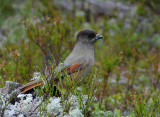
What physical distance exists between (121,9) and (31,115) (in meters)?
7.33

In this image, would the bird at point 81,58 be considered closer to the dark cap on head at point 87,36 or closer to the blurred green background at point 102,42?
the dark cap on head at point 87,36

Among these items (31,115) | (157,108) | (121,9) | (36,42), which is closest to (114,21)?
(121,9)

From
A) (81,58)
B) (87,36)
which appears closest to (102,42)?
(87,36)

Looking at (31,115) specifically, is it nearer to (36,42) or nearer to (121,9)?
(36,42)

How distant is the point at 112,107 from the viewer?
500 cm

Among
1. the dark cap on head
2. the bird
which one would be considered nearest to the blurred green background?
the bird

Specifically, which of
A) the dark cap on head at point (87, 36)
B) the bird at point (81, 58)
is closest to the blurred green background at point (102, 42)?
the bird at point (81, 58)

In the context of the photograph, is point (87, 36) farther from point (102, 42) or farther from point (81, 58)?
point (102, 42)

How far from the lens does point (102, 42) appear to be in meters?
8.11

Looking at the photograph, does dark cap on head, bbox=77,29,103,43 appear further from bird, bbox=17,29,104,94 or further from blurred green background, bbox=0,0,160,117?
blurred green background, bbox=0,0,160,117

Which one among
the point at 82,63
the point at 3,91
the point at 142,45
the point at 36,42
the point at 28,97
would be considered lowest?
the point at 28,97

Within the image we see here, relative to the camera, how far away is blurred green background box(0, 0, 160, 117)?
191 inches

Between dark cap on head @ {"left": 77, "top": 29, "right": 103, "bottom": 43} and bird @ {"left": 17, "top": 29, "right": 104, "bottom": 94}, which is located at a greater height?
dark cap on head @ {"left": 77, "top": 29, "right": 103, "bottom": 43}

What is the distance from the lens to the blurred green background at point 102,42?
15.9 ft
